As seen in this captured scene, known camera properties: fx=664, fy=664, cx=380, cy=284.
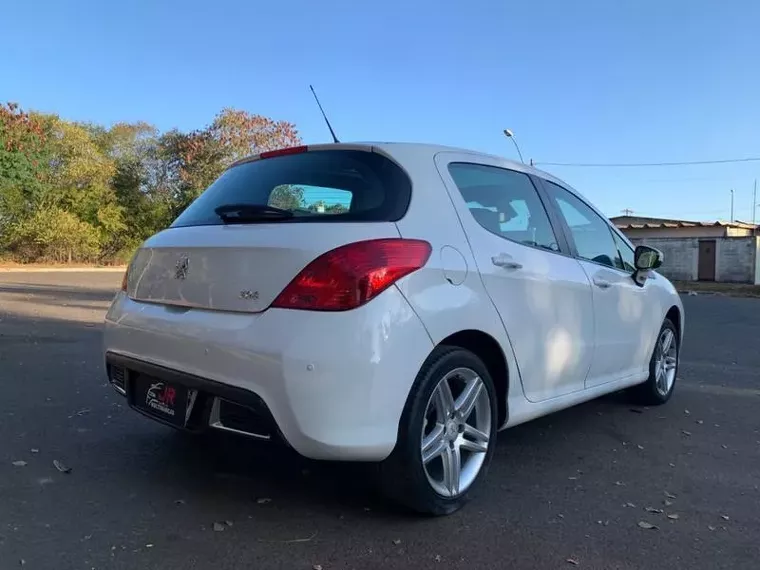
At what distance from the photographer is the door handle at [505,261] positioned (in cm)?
324

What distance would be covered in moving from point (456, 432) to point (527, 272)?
3.05ft

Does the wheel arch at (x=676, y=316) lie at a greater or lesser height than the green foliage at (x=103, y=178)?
lesser

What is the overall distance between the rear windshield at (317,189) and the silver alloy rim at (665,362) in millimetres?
3111

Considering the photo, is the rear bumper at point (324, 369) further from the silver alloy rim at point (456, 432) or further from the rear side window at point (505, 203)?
the rear side window at point (505, 203)

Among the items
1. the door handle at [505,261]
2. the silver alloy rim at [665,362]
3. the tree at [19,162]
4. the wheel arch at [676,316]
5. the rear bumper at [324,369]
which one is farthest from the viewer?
the tree at [19,162]

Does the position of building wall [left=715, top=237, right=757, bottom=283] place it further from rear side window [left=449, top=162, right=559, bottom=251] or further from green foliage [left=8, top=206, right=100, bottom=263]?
green foliage [left=8, top=206, right=100, bottom=263]

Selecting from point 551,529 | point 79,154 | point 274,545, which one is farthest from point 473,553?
point 79,154

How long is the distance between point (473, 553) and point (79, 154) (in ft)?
126

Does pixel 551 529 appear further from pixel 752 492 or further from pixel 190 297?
pixel 190 297

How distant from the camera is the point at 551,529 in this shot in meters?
2.91

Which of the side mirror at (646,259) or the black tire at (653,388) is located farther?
the black tire at (653,388)

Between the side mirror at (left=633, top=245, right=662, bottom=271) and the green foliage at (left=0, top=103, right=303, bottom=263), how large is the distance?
99.5 feet

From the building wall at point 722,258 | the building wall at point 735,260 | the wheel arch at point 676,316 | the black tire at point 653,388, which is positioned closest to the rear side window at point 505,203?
the black tire at point 653,388

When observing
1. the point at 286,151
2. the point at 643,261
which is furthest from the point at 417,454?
the point at 643,261
